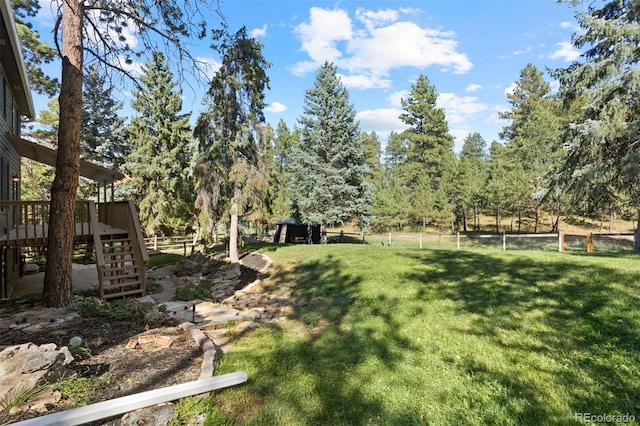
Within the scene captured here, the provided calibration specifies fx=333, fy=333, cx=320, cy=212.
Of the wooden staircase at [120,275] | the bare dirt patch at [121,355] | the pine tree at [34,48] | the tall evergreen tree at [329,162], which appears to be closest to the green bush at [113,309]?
the bare dirt patch at [121,355]

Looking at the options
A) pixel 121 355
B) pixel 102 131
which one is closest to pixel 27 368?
pixel 121 355

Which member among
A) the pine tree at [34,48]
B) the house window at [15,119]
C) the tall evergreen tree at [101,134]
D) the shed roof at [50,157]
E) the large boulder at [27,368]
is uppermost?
the pine tree at [34,48]

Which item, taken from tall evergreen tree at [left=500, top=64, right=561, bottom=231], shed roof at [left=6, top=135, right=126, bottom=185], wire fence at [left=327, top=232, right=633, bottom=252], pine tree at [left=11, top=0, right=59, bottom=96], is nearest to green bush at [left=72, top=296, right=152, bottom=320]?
shed roof at [left=6, top=135, right=126, bottom=185]

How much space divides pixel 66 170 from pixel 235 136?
6.42m

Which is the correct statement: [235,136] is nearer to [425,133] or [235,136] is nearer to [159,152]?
[159,152]

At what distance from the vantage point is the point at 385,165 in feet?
200

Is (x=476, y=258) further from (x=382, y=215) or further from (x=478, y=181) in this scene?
(x=478, y=181)

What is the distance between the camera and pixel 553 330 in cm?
407

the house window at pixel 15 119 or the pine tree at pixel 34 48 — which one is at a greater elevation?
the pine tree at pixel 34 48

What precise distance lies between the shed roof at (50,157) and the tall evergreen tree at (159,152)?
8.34 metres

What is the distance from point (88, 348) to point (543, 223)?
38368 millimetres

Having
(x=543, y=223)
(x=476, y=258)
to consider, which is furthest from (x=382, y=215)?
(x=476, y=258)

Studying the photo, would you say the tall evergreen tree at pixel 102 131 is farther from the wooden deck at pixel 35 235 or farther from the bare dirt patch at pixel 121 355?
the bare dirt patch at pixel 121 355

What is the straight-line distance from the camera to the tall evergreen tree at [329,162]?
17609 millimetres
